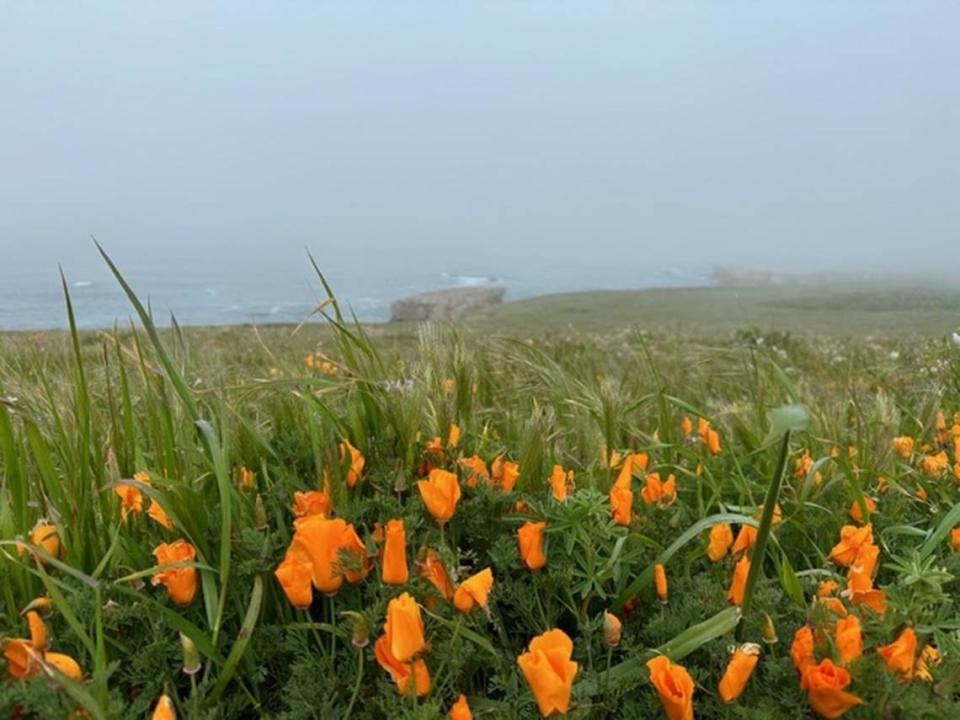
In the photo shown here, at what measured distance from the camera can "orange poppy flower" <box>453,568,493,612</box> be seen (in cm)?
140

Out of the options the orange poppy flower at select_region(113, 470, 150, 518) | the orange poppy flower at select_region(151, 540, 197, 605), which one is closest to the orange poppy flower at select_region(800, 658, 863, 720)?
the orange poppy flower at select_region(151, 540, 197, 605)

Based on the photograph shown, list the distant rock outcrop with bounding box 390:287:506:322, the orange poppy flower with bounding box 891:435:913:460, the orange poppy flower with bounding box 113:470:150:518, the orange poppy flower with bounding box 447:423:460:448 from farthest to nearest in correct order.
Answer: the distant rock outcrop with bounding box 390:287:506:322 → the orange poppy flower with bounding box 891:435:913:460 → the orange poppy flower with bounding box 447:423:460:448 → the orange poppy flower with bounding box 113:470:150:518

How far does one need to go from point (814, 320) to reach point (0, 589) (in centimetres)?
2402

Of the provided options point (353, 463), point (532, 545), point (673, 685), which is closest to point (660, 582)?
point (532, 545)

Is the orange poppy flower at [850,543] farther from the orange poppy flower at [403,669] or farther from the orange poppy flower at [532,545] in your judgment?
the orange poppy flower at [403,669]

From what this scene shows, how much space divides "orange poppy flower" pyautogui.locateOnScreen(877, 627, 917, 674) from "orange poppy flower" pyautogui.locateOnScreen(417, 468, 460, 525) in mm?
869

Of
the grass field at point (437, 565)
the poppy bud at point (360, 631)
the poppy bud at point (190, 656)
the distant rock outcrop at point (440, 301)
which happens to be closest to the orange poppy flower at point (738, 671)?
the grass field at point (437, 565)

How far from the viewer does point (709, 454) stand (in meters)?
2.63

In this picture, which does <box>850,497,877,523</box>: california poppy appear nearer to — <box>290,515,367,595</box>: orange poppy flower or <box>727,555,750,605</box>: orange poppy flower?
<box>727,555,750,605</box>: orange poppy flower

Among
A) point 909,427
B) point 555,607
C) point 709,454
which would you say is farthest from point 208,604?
point 909,427

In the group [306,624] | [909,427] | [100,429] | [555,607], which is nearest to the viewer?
[306,624]

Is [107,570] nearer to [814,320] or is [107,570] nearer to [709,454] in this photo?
[709,454]

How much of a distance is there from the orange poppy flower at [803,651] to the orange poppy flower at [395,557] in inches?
28.7

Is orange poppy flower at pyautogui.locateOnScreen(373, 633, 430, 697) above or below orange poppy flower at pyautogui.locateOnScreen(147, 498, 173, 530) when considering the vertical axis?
below
